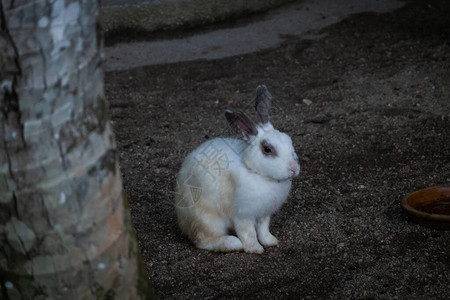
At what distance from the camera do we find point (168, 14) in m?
7.16

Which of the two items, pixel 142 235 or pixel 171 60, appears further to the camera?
pixel 171 60

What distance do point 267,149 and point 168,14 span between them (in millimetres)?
3916

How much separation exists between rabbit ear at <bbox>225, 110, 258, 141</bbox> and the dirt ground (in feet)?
2.06

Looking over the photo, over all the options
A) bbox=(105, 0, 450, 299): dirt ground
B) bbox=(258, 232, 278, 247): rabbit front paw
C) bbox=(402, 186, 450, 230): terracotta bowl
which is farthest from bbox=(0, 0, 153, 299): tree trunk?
bbox=(402, 186, 450, 230): terracotta bowl

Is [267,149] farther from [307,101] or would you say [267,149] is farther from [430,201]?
[307,101]

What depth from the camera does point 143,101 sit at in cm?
593

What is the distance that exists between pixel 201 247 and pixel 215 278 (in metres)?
0.32

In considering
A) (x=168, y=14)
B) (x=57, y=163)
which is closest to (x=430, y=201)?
(x=57, y=163)

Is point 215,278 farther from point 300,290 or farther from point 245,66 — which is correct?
point 245,66

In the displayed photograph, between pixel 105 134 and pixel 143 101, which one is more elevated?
pixel 105 134

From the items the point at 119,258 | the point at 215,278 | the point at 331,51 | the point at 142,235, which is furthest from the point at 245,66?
the point at 119,258

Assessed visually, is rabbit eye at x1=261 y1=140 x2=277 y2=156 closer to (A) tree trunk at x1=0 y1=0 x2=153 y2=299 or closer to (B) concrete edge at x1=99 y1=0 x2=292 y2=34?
(A) tree trunk at x1=0 y1=0 x2=153 y2=299

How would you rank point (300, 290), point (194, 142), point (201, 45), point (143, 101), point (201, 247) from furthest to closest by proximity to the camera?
point (201, 45) < point (143, 101) < point (194, 142) < point (201, 247) < point (300, 290)

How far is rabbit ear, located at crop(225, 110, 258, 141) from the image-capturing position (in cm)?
362
